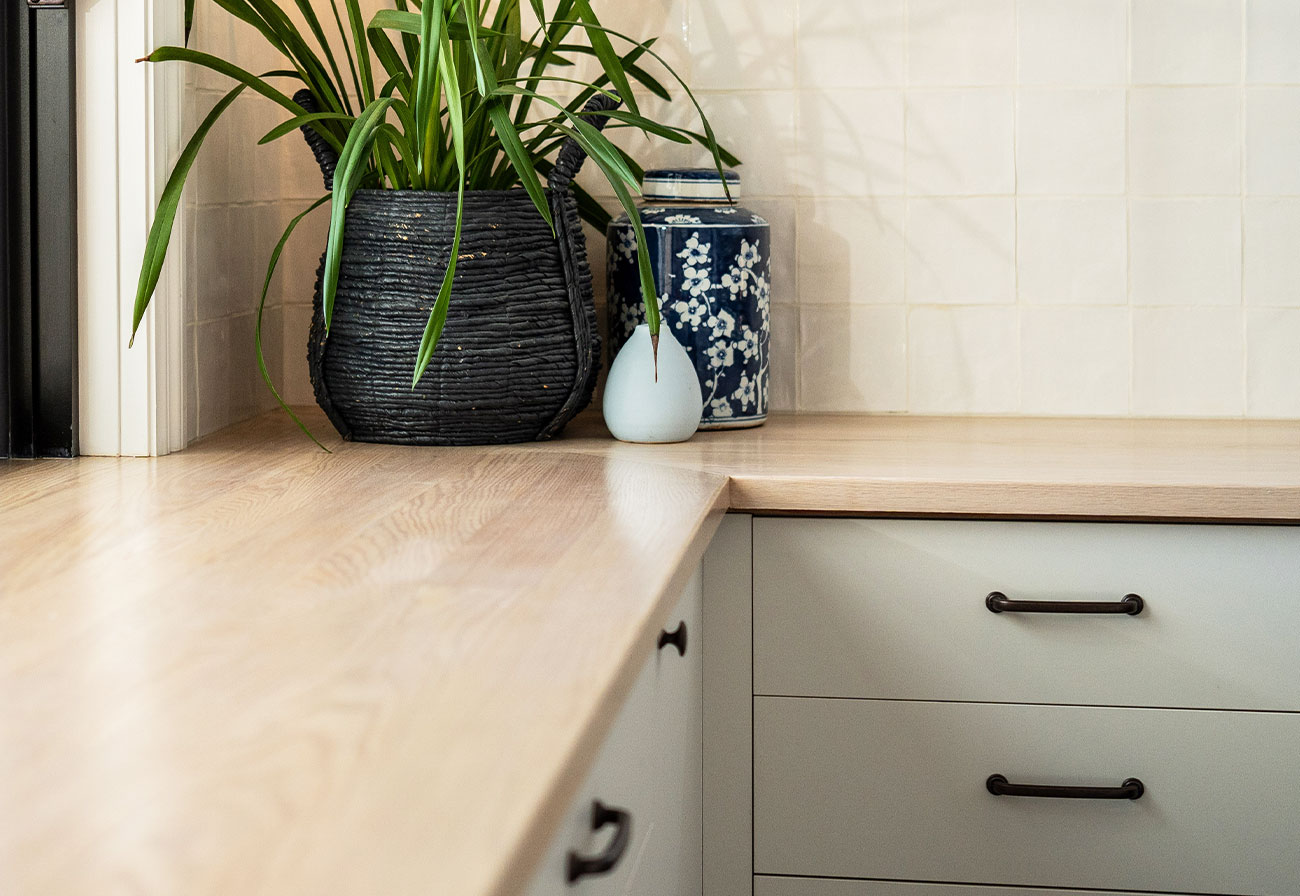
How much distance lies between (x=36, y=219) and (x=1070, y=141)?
1.24m

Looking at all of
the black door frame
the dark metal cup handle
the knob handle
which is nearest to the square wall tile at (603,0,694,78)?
the black door frame

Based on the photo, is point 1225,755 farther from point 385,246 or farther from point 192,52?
point 192,52

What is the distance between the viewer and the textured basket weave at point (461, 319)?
4.58 feet

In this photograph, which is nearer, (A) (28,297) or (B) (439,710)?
(B) (439,710)

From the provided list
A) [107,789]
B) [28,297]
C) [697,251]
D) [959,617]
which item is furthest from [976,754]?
[28,297]

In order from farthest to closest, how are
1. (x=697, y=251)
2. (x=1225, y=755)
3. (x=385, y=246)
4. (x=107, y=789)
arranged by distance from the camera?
(x=697, y=251) → (x=385, y=246) → (x=1225, y=755) → (x=107, y=789)

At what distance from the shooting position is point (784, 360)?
177 cm

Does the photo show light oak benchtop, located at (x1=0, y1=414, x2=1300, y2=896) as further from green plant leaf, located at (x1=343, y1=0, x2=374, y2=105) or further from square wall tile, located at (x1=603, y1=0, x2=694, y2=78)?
square wall tile, located at (x1=603, y1=0, x2=694, y2=78)

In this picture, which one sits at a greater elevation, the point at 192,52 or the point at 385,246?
the point at 192,52

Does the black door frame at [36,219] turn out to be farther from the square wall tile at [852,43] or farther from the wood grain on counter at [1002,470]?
the square wall tile at [852,43]

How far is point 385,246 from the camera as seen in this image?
1403 millimetres

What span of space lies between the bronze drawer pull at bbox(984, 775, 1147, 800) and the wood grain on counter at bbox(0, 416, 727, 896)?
41 centimetres

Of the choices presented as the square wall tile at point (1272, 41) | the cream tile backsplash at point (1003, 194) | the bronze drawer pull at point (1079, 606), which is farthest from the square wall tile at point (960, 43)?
the bronze drawer pull at point (1079, 606)

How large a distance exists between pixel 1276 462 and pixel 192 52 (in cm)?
118
